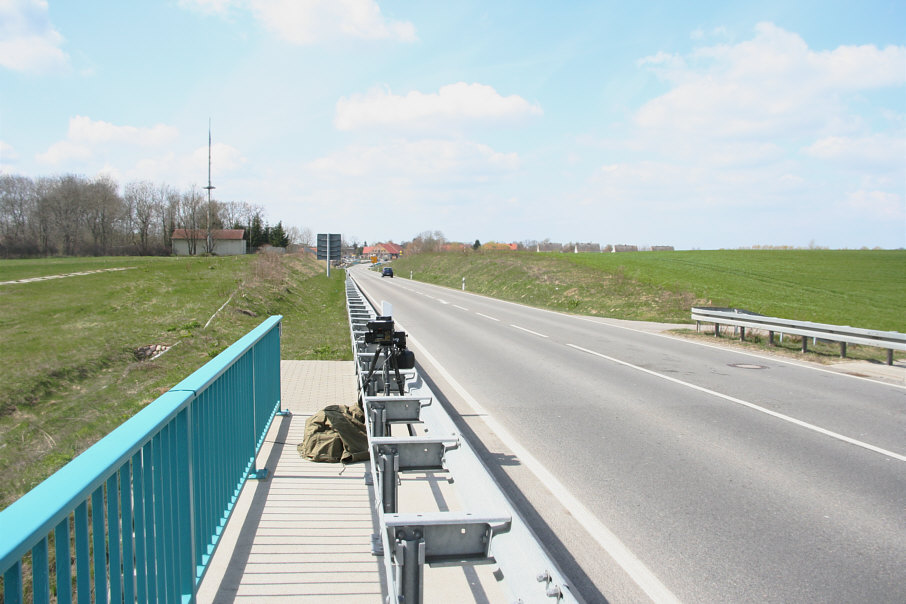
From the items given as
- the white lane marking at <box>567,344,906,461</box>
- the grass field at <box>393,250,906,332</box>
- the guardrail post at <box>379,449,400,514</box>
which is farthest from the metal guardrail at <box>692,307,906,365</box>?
the guardrail post at <box>379,449,400,514</box>

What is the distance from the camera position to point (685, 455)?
636 cm

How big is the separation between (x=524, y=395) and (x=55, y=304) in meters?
16.9

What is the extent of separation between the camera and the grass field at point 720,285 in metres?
27.2

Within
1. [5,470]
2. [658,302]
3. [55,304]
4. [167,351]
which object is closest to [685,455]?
[5,470]

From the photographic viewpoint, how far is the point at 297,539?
13.8ft

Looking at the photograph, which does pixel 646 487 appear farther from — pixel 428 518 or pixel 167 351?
pixel 167 351

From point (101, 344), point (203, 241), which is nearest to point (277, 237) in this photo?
point (203, 241)

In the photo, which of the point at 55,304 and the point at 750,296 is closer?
the point at 55,304

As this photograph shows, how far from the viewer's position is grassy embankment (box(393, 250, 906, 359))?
2654cm

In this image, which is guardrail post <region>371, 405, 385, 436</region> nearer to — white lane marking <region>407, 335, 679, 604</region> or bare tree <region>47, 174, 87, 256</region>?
white lane marking <region>407, 335, 679, 604</region>

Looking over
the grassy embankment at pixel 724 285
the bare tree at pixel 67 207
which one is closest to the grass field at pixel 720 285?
the grassy embankment at pixel 724 285

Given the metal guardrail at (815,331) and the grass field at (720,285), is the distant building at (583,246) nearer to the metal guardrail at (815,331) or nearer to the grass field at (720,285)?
the grass field at (720,285)

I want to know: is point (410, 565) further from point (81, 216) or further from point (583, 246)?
point (583, 246)

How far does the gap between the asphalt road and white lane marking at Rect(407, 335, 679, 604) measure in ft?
0.05
